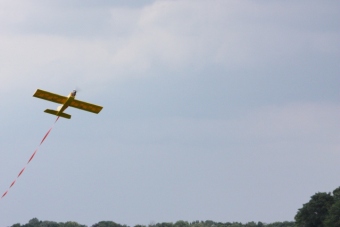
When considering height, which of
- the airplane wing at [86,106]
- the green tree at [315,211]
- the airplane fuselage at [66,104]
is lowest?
the airplane fuselage at [66,104]

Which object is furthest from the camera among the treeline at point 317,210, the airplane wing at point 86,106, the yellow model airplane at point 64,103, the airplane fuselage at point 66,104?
the treeline at point 317,210

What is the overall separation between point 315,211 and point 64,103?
8760 cm

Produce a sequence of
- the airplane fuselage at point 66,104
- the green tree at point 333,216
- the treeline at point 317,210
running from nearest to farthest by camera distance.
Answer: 1. the airplane fuselage at point 66,104
2. the green tree at point 333,216
3. the treeline at point 317,210

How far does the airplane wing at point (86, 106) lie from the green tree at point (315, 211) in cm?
8267

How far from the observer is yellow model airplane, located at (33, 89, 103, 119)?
233ft

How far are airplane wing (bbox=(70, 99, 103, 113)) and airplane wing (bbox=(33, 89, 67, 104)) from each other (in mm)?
1229

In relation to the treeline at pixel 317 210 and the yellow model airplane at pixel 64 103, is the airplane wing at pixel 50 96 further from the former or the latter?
the treeline at pixel 317 210

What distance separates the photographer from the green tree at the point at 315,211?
14950 cm

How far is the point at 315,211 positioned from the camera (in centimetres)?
15075

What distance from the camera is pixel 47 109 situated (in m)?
72.8

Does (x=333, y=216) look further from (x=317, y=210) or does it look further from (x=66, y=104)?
(x=66, y=104)

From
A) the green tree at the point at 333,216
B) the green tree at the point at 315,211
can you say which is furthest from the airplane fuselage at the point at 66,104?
the green tree at the point at 315,211

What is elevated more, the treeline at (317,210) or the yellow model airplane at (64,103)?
the treeline at (317,210)

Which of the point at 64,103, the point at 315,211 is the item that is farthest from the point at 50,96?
the point at 315,211
